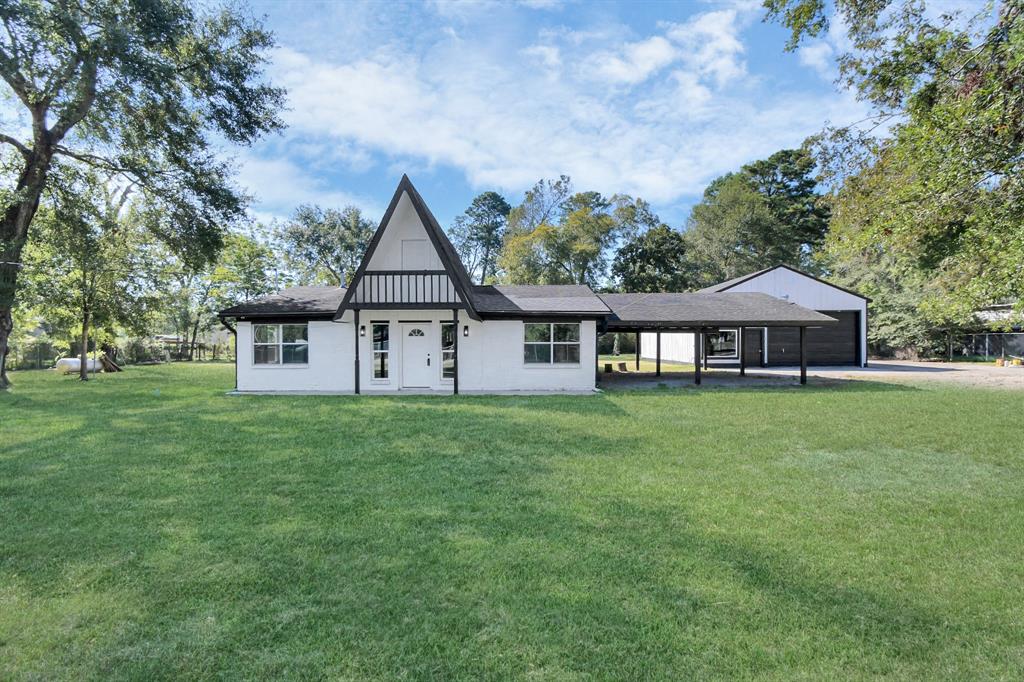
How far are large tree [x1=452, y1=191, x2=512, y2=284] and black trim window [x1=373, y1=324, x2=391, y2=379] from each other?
135ft

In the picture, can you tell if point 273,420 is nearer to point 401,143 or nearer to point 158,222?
point 158,222

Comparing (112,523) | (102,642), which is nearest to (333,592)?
(102,642)

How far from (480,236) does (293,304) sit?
42716 mm

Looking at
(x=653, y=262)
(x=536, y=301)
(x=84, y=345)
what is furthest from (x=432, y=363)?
(x=653, y=262)

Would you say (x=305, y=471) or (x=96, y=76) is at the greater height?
(x=96, y=76)

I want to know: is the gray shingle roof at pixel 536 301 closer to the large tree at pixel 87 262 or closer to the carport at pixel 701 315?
the carport at pixel 701 315

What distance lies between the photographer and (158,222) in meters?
17.7

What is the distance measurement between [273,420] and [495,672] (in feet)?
28.3

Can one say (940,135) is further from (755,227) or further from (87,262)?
(755,227)

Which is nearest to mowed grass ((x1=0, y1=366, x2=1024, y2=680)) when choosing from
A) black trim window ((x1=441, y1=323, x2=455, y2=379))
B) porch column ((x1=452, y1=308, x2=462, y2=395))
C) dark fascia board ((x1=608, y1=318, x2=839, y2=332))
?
porch column ((x1=452, y1=308, x2=462, y2=395))

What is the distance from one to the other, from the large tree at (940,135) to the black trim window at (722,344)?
62.5 feet

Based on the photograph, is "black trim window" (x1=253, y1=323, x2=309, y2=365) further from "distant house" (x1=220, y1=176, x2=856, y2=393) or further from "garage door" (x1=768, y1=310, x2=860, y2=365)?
"garage door" (x1=768, y1=310, x2=860, y2=365)

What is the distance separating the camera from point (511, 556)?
150 inches

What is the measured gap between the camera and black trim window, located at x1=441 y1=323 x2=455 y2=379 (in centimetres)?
1518
